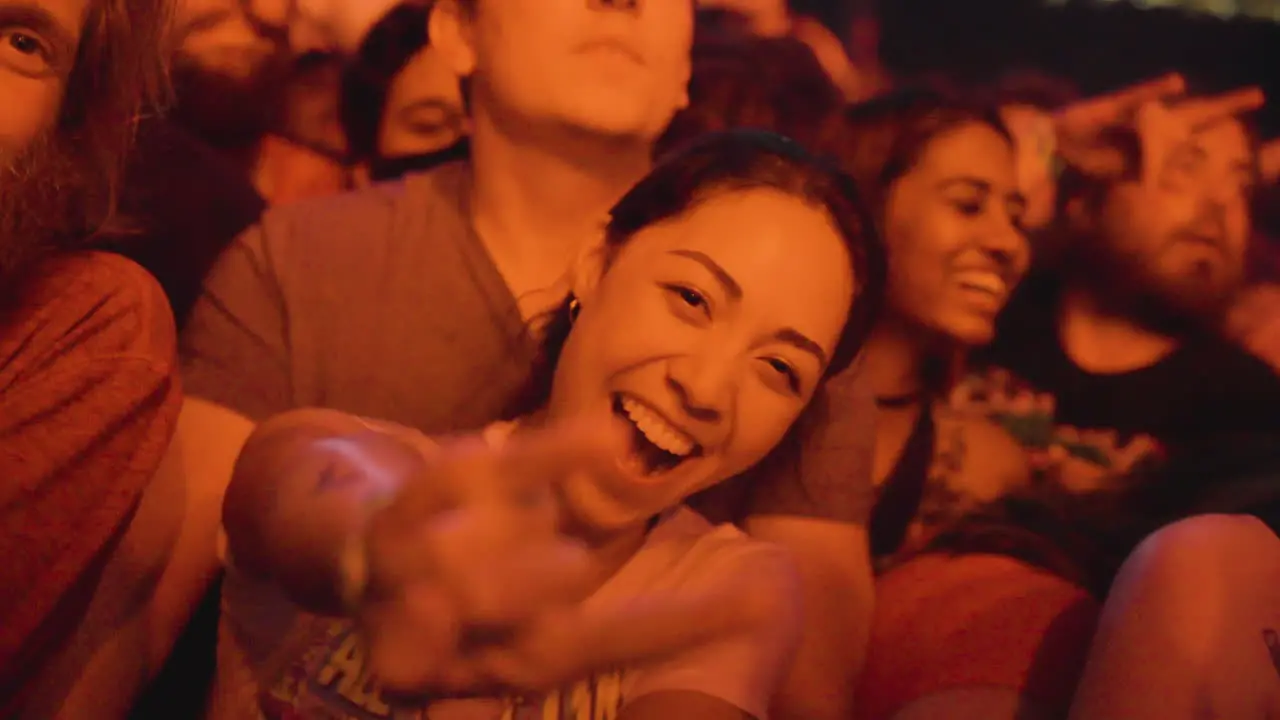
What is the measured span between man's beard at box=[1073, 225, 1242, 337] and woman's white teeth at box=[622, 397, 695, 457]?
908 millimetres

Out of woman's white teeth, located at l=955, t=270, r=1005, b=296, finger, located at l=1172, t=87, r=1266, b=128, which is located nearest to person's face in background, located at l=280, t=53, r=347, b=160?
woman's white teeth, located at l=955, t=270, r=1005, b=296

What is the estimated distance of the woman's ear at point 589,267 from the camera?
29.4 inches

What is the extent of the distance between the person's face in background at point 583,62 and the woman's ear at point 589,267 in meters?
0.12

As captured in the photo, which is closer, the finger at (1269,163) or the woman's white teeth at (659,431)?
the woman's white teeth at (659,431)

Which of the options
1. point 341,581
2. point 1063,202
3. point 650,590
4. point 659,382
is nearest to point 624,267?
point 659,382

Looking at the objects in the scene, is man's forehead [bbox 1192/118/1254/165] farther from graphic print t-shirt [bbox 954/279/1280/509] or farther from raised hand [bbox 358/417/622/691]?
raised hand [bbox 358/417/622/691]

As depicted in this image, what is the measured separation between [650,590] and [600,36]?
1.35ft

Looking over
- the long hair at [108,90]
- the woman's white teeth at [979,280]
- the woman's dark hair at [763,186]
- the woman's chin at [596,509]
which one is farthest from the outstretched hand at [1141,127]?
the long hair at [108,90]

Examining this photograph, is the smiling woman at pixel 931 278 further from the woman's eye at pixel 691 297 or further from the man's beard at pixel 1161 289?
the woman's eye at pixel 691 297

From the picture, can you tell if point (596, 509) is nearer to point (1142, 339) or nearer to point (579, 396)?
point (579, 396)

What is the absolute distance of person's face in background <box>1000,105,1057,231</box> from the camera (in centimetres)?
147

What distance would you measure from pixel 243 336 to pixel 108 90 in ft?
0.67

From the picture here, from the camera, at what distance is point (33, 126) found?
65 centimetres

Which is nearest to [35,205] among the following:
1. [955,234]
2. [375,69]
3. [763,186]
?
[763,186]
